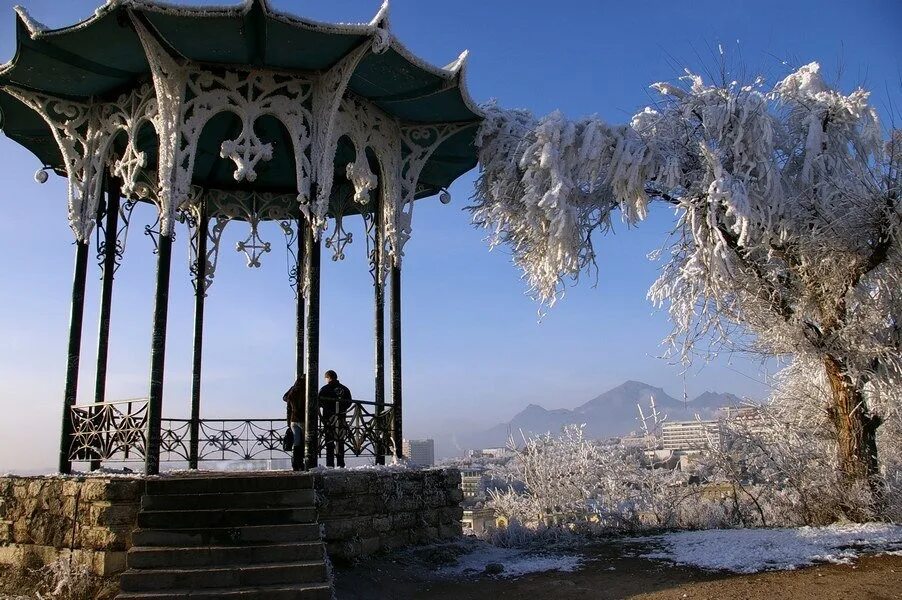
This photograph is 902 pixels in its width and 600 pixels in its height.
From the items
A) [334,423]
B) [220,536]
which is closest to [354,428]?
[334,423]

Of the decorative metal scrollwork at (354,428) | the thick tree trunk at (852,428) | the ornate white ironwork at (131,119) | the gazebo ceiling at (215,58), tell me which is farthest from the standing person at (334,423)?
the thick tree trunk at (852,428)

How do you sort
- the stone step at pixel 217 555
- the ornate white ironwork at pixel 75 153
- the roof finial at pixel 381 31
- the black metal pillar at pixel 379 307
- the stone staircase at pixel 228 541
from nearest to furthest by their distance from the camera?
the stone staircase at pixel 228 541, the stone step at pixel 217 555, the roof finial at pixel 381 31, the ornate white ironwork at pixel 75 153, the black metal pillar at pixel 379 307

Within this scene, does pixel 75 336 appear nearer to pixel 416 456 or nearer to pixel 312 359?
pixel 312 359

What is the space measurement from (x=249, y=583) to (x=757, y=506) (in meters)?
9.18

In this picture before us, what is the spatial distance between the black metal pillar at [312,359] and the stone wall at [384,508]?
1.22 feet

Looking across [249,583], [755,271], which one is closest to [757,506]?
[755,271]

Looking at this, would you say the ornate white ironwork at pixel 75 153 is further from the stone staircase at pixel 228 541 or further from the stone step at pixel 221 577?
the stone step at pixel 221 577

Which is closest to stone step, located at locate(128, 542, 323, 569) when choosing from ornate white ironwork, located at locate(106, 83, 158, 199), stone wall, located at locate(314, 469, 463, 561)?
stone wall, located at locate(314, 469, 463, 561)

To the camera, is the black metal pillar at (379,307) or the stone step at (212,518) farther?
the black metal pillar at (379,307)

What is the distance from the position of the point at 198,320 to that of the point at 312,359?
186 inches

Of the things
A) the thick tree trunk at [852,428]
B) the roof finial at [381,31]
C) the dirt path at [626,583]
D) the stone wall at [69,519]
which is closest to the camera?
the dirt path at [626,583]

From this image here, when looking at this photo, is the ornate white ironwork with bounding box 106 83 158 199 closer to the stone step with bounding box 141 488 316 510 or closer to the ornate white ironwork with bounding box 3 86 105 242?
the ornate white ironwork with bounding box 3 86 105 242

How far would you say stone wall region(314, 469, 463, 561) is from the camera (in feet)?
26.7

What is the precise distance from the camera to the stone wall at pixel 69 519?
22.8ft
